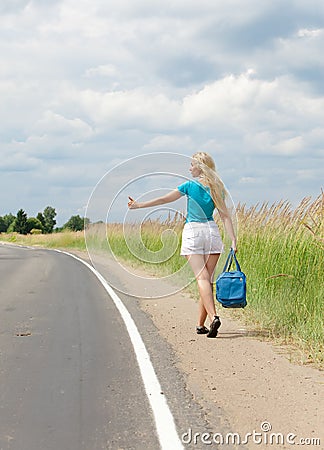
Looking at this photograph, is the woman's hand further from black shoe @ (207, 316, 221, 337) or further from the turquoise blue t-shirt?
black shoe @ (207, 316, 221, 337)

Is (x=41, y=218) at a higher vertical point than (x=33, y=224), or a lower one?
higher

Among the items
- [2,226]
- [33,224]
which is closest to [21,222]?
[33,224]

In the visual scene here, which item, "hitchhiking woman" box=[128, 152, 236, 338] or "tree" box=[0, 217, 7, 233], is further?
"tree" box=[0, 217, 7, 233]

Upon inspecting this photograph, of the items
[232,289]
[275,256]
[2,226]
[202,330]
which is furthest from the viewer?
[2,226]

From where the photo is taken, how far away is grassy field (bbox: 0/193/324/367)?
880cm

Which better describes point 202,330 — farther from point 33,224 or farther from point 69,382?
point 33,224

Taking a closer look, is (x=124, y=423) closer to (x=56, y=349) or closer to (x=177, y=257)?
(x=56, y=349)

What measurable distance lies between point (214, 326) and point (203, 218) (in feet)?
4.66

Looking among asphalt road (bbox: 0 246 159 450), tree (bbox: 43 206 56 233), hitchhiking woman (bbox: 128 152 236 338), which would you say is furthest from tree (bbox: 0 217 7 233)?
hitchhiking woman (bbox: 128 152 236 338)

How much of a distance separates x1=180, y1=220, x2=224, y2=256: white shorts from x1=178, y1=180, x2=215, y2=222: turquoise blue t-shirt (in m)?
0.08

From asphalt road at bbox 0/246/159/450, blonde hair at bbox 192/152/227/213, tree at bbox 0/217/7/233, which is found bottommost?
asphalt road at bbox 0/246/159/450

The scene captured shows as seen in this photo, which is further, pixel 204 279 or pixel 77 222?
pixel 77 222

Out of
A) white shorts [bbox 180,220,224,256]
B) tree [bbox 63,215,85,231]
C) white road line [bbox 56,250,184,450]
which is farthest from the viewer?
tree [bbox 63,215,85,231]

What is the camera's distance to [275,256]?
36.0 ft
